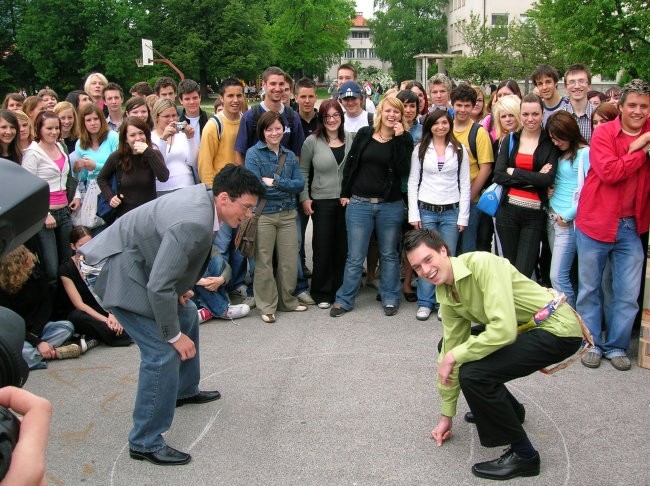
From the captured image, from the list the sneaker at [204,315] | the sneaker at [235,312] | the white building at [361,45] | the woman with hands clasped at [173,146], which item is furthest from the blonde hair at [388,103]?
the white building at [361,45]

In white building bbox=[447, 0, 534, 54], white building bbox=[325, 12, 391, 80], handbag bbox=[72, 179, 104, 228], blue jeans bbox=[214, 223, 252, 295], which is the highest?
white building bbox=[325, 12, 391, 80]

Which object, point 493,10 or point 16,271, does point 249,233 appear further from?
point 493,10

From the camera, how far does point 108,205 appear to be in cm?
649

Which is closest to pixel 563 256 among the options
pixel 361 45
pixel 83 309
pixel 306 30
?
pixel 83 309

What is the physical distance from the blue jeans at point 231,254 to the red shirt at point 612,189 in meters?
3.38

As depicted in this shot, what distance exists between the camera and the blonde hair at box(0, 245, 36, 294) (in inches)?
207

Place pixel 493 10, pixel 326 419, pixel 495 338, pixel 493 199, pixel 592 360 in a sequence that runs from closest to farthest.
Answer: pixel 495 338
pixel 326 419
pixel 592 360
pixel 493 199
pixel 493 10

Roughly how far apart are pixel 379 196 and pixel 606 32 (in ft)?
56.3

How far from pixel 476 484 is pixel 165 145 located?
4461 mm

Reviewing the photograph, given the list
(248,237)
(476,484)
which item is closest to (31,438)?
(476,484)

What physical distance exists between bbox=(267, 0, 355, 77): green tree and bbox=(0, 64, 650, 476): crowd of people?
196 feet

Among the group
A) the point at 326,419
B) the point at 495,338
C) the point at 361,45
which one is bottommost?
the point at 326,419

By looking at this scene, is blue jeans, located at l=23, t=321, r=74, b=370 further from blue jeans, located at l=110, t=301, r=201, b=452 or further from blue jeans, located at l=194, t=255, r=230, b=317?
blue jeans, located at l=110, t=301, r=201, b=452

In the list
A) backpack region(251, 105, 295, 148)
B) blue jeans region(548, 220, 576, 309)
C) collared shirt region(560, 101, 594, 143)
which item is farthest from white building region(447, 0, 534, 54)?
blue jeans region(548, 220, 576, 309)
